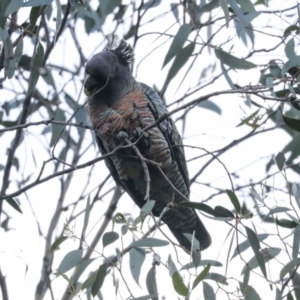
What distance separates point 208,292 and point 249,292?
149mm

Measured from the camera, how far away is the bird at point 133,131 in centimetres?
323

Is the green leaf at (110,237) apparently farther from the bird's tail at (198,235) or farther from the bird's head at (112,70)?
the bird's tail at (198,235)

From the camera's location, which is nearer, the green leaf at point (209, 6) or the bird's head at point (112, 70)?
the green leaf at point (209, 6)

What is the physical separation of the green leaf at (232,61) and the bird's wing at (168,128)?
783 millimetres

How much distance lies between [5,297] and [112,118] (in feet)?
3.56

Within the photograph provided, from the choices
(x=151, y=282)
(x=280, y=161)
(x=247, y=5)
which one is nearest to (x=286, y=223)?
(x=280, y=161)

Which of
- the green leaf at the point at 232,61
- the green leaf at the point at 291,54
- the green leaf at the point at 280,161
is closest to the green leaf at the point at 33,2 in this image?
the green leaf at the point at 232,61

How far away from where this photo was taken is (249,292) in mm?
2096

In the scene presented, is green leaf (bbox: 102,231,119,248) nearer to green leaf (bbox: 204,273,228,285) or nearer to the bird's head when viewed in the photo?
green leaf (bbox: 204,273,228,285)

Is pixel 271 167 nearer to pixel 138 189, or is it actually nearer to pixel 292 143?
pixel 292 143

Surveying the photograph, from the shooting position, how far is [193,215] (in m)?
3.76

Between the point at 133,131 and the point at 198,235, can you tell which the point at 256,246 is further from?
the point at 198,235

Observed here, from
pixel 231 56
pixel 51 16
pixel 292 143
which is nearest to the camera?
pixel 231 56

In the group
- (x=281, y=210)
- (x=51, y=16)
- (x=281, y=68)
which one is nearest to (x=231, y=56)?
(x=281, y=68)
